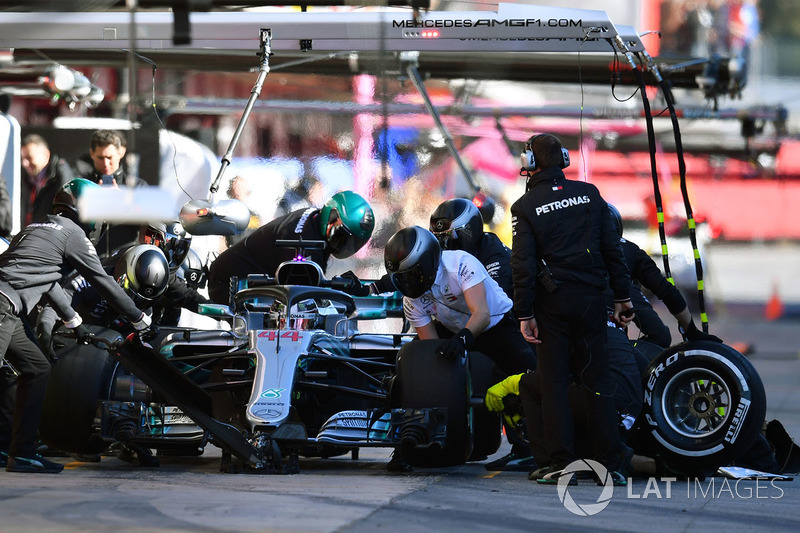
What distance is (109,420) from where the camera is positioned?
8.13 m

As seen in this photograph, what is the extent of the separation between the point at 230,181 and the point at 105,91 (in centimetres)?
217

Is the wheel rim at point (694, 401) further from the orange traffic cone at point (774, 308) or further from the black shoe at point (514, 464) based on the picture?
the orange traffic cone at point (774, 308)

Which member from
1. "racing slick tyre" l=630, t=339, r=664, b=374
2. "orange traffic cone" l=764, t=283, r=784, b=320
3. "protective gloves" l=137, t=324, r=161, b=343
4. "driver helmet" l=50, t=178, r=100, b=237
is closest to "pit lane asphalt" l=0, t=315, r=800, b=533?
"protective gloves" l=137, t=324, r=161, b=343

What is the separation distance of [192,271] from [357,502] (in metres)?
4.58

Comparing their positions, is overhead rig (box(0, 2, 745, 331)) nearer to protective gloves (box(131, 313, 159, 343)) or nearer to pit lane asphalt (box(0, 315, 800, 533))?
protective gloves (box(131, 313, 159, 343))

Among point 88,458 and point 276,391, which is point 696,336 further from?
point 88,458

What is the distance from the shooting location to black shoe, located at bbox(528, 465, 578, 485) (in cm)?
748

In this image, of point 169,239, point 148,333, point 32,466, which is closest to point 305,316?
point 148,333

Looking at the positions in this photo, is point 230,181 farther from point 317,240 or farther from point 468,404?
point 468,404

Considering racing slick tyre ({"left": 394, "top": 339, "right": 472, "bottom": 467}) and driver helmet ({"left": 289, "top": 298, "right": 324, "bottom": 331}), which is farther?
driver helmet ({"left": 289, "top": 298, "right": 324, "bottom": 331})

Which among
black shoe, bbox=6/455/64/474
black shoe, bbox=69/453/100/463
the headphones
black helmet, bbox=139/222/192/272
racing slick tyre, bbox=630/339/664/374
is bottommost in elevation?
black shoe, bbox=69/453/100/463

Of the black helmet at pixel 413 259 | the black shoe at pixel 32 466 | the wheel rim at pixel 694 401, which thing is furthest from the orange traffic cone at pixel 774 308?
the black shoe at pixel 32 466

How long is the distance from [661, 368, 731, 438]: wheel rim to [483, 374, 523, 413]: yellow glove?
90 centimetres

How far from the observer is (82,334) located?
331 inches
